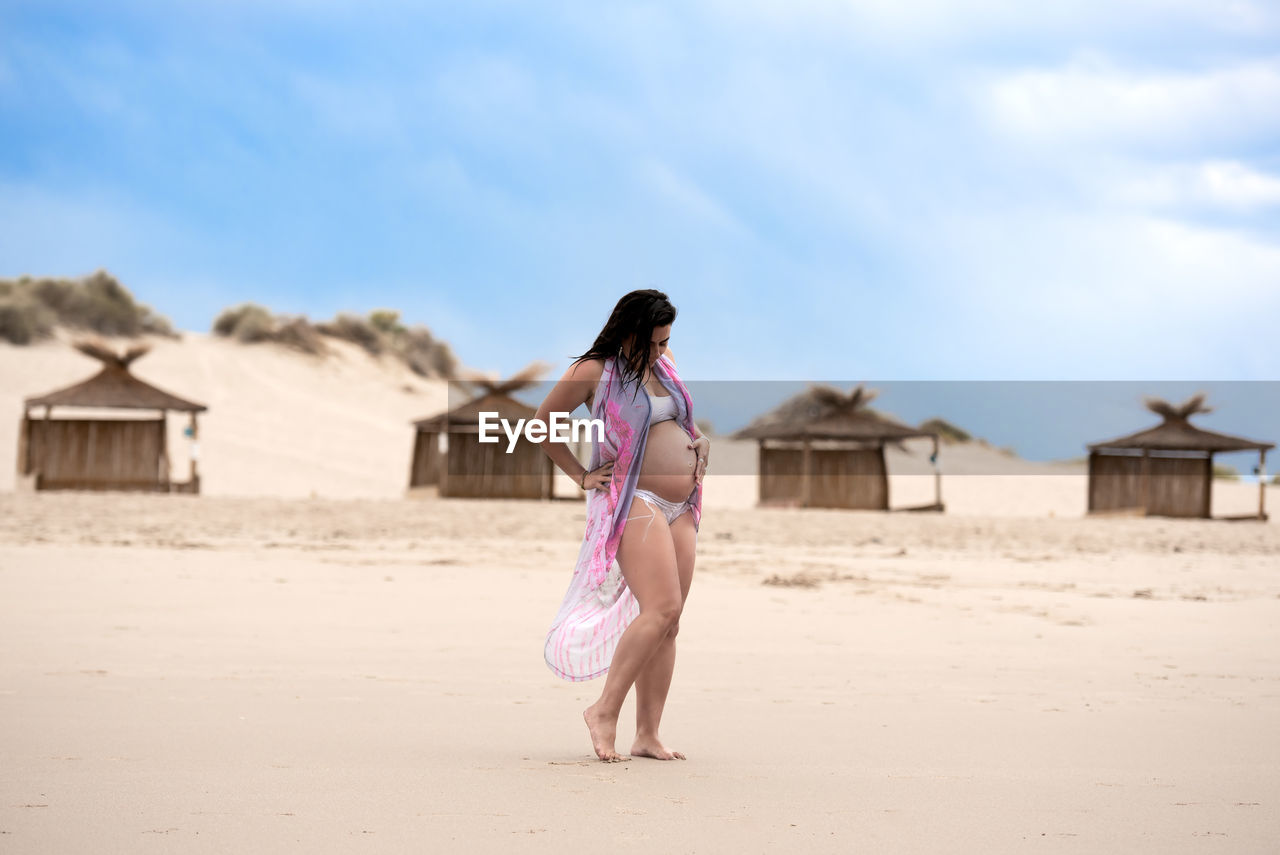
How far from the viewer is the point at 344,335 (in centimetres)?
5100

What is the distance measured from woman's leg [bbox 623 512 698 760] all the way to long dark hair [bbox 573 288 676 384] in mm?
476

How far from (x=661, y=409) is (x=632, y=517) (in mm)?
342

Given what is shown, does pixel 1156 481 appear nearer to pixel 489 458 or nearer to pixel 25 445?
pixel 489 458

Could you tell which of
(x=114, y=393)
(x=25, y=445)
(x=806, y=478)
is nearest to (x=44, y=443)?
(x=25, y=445)

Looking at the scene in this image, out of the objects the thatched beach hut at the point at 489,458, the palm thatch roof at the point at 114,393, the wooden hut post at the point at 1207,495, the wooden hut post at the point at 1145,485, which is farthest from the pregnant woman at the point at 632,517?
the wooden hut post at the point at 1207,495

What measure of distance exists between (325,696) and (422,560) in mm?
6551

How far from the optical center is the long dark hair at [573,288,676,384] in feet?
13.3

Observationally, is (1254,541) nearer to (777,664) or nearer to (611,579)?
(777,664)

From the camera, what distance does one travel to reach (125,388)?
2309cm

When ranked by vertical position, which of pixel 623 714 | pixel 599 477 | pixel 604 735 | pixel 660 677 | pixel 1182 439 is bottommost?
pixel 623 714

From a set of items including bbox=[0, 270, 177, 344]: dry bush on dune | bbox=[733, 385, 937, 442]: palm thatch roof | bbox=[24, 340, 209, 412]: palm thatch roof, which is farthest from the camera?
bbox=[0, 270, 177, 344]: dry bush on dune

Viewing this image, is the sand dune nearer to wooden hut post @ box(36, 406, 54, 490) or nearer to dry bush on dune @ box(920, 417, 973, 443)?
wooden hut post @ box(36, 406, 54, 490)

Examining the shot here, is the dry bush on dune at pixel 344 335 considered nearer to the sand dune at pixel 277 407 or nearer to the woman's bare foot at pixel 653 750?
the sand dune at pixel 277 407

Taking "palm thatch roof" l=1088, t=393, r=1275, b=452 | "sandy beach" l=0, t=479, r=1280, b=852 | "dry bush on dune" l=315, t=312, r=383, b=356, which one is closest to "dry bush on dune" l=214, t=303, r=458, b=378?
"dry bush on dune" l=315, t=312, r=383, b=356
